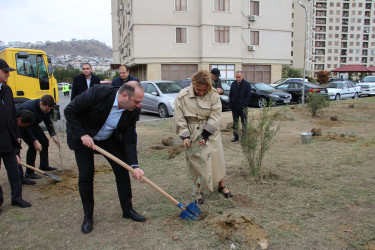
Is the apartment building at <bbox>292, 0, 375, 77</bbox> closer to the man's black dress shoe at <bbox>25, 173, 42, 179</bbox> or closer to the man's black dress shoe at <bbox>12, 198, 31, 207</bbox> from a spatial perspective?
the man's black dress shoe at <bbox>25, 173, 42, 179</bbox>

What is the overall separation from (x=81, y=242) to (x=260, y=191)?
2.29m

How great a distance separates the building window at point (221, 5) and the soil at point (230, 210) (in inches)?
1020

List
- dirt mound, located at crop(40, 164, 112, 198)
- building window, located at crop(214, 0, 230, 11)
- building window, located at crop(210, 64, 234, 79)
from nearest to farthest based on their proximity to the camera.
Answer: dirt mound, located at crop(40, 164, 112, 198)
building window, located at crop(214, 0, 230, 11)
building window, located at crop(210, 64, 234, 79)

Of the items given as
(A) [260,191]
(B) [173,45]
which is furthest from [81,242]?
(B) [173,45]

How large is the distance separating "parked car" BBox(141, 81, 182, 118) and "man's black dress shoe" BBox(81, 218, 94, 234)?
28.2ft

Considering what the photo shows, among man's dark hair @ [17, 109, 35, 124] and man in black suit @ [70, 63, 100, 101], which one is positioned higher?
man in black suit @ [70, 63, 100, 101]

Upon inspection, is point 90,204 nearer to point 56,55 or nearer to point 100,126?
point 100,126

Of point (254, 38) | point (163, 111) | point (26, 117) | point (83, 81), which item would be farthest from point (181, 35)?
point (26, 117)

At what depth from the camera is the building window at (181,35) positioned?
2892 cm

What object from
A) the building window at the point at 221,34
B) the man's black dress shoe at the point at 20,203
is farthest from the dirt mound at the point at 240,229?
the building window at the point at 221,34

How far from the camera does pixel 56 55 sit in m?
137

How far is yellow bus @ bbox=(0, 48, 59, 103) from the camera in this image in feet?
31.4

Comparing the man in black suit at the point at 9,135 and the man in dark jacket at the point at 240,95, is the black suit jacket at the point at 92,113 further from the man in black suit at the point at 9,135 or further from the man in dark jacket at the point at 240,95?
the man in dark jacket at the point at 240,95

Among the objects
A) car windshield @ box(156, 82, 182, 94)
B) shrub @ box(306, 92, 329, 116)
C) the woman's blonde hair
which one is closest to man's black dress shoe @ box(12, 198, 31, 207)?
the woman's blonde hair
